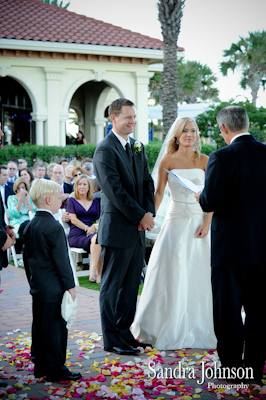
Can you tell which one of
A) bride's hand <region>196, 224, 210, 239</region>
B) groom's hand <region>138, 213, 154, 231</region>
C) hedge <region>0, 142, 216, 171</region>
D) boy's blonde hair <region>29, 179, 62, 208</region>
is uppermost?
hedge <region>0, 142, 216, 171</region>

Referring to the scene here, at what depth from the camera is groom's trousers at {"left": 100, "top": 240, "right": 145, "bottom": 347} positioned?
543 cm

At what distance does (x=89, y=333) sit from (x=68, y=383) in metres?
1.58

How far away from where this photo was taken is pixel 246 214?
14.8 feet

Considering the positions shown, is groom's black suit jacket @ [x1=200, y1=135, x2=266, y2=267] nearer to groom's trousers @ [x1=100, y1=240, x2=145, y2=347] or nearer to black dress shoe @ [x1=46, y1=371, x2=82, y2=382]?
groom's trousers @ [x1=100, y1=240, x2=145, y2=347]

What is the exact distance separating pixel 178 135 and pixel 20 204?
5.75 meters

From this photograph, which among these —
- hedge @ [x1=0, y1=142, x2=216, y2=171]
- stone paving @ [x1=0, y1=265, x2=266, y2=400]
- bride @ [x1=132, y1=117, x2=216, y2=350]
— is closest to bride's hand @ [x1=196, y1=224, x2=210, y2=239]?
bride @ [x1=132, y1=117, x2=216, y2=350]

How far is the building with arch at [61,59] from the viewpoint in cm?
2120

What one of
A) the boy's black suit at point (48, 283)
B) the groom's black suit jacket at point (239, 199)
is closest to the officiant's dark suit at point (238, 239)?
the groom's black suit jacket at point (239, 199)

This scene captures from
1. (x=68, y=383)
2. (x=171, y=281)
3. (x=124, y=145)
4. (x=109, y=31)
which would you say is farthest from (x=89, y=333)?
(x=109, y=31)

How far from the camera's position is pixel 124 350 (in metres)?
5.35

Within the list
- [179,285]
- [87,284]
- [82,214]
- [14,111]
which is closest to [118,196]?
[179,285]

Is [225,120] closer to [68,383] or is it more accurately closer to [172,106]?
[68,383]

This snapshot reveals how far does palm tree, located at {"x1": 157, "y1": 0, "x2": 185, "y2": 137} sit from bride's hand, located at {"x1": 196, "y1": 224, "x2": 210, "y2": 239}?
450 inches

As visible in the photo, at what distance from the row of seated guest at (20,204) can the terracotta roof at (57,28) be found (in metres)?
10.9
